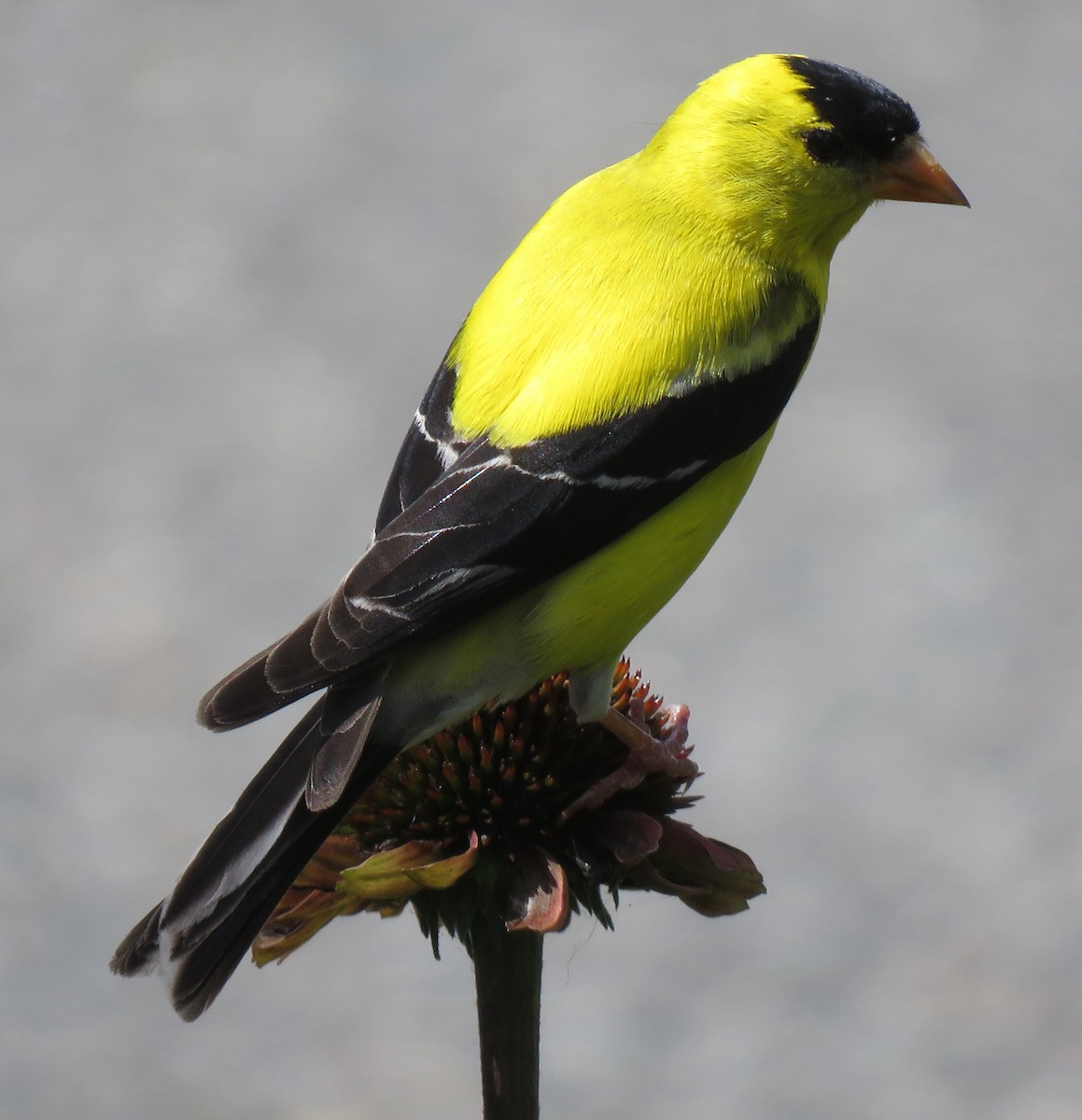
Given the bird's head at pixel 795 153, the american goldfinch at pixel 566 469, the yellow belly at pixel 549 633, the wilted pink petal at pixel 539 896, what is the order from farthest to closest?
1. the bird's head at pixel 795 153
2. the yellow belly at pixel 549 633
3. the american goldfinch at pixel 566 469
4. the wilted pink petal at pixel 539 896

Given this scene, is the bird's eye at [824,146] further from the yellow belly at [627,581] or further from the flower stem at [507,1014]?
the flower stem at [507,1014]

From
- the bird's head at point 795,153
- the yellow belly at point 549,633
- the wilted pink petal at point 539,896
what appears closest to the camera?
the wilted pink petal at point 539,896

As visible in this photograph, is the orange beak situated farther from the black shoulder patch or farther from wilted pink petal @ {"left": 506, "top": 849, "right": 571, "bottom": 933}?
wilted pink petal @ {"left": 506, "top": 849, "right": 571, "bottom": 933}

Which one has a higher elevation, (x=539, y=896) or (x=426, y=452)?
(x=426, y=452)

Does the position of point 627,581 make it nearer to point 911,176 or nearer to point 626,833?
point 626,833

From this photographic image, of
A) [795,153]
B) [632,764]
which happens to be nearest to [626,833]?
[632,764]

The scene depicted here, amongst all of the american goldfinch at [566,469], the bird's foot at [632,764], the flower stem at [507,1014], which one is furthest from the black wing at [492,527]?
the flower stem at [507,1014]

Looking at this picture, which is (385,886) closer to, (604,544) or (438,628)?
(438,628)
